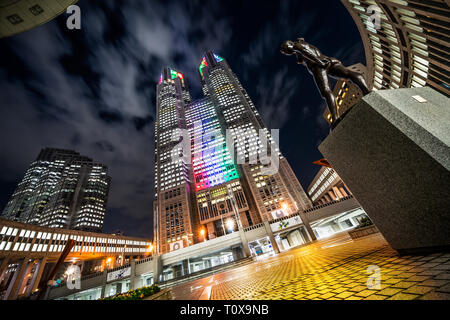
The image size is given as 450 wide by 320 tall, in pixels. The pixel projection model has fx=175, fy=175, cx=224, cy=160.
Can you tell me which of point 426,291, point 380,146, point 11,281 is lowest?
point 426,291

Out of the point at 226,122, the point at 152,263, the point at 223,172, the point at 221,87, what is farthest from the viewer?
the point at 221,87

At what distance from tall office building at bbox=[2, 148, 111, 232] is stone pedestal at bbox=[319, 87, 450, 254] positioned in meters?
112

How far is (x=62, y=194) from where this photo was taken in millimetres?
88125

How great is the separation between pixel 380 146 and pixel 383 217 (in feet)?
4.19

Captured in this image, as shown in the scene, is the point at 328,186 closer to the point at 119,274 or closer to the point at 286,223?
the point at 286,223

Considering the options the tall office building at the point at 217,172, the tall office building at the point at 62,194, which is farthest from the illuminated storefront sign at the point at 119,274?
the tall office building at the point at 62,194

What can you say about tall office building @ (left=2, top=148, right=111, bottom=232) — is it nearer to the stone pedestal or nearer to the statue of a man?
the statue of a man

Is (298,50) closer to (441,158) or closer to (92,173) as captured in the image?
(441,158)

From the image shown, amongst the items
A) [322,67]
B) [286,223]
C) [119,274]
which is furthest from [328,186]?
[322,67]

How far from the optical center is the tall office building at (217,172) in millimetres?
59812

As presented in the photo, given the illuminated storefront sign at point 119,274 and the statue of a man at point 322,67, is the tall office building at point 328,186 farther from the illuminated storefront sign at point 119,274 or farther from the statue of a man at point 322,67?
the illuminated storefront sign at point 119,274

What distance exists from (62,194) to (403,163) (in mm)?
121590

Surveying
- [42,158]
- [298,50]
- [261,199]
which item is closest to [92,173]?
[42,158]
